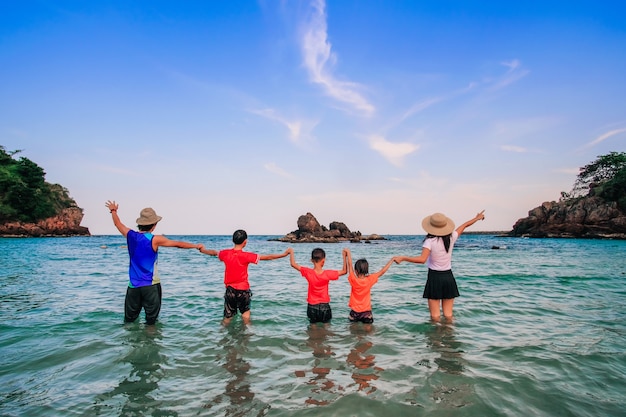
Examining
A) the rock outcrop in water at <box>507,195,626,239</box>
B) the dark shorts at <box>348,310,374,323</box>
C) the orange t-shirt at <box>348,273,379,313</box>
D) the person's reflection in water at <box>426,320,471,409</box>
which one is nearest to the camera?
the person's reflection in water at <box>426,320,471,409</box>

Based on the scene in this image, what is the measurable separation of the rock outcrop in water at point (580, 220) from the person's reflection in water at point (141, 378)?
72.4 m

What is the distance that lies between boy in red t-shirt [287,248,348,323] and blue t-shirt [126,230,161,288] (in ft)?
8.39

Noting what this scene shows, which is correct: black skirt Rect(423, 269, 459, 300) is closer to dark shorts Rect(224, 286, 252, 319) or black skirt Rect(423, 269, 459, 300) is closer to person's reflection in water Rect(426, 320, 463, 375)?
person's reflection in water Rect(426, 320, 463, 375)

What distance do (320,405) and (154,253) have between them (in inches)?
162

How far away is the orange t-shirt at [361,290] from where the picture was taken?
643cm

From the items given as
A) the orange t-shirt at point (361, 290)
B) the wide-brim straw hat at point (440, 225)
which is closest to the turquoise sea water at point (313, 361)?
the orange t-shirt at point (361, 290)

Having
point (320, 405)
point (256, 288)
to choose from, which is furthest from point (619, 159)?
point (320, 405)

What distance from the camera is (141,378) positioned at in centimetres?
452

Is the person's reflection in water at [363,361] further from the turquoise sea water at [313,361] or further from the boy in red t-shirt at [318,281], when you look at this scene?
A: the boy in red t-shirt at [318,281]

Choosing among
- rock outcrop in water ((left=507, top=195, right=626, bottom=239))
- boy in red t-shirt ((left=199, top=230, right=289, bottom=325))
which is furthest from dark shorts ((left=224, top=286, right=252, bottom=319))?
rock outcrop in water ((left=507, top=195, right=626, bottom=239))

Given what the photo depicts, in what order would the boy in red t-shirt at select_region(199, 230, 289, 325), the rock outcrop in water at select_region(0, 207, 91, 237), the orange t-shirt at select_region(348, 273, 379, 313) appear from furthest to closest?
the rock outcrop in water at select_region(0, 207, 91, 237), the boy in red t-shirt at select_region(199, 230, 289, 325), the orange t-shirt at select_region(348, 273, 379, 313)

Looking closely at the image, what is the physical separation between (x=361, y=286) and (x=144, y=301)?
4180 mm

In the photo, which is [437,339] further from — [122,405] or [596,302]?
[596,302]

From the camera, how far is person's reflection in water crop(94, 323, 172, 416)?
3.71 meters
